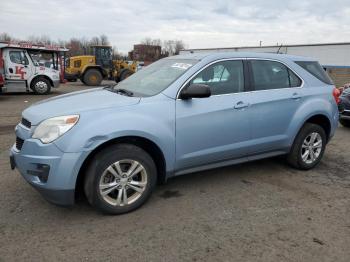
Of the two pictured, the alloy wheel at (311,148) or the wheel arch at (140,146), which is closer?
the wheel arch at (140,146)

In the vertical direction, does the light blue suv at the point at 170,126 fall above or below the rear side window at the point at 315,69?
below

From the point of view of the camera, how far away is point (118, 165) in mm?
3479

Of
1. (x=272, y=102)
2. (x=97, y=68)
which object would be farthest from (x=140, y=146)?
(x=97, y=68)

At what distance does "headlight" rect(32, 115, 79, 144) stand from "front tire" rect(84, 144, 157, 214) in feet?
1.37

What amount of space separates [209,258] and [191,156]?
1.32 metres

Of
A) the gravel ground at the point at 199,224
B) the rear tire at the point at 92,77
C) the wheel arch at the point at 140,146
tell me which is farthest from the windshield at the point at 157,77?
the rear tire at the point at 92,77

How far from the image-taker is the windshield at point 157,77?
13.1ft

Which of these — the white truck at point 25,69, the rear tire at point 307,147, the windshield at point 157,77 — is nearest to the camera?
the windshield at point 157,77

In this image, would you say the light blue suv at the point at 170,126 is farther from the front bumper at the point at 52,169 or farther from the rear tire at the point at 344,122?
the rear tire at the point at 344,122

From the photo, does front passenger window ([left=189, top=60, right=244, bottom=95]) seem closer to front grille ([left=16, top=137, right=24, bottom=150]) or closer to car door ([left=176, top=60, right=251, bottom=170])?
car door ([left=176, top=60, right=251, bottom=170])

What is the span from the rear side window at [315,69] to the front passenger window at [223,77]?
1.17 meters

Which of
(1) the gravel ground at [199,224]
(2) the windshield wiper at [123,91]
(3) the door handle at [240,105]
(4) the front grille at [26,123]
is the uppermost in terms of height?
(2) the windshield wiper at [123,91]

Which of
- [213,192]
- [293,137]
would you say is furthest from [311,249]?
[293,137]

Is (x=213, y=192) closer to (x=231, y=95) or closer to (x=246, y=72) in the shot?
(x=231, y=95)
